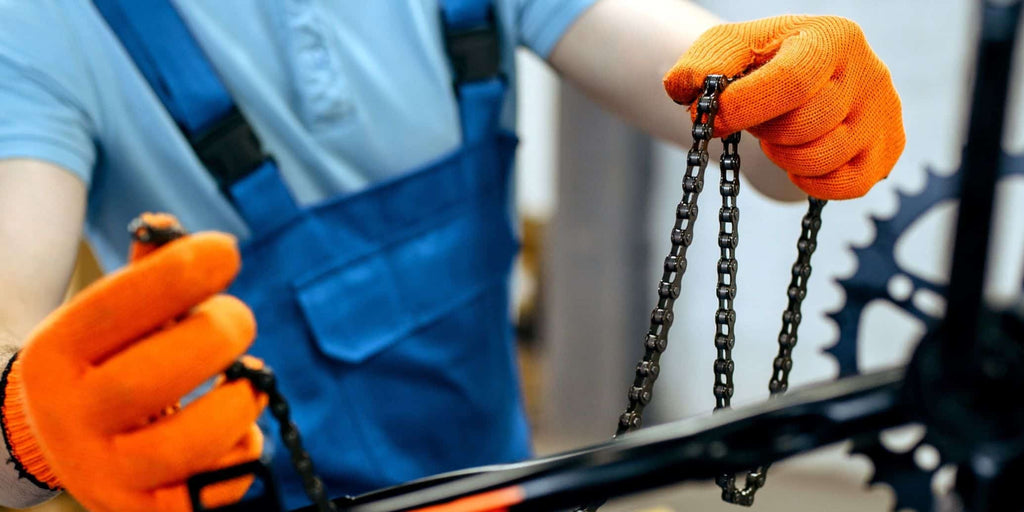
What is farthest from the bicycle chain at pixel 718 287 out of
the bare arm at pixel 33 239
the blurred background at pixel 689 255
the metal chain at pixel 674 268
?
the blurred background at pixel 689 255

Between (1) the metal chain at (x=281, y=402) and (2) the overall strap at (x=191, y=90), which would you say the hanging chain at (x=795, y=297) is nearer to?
(1) the metal chain at (x=281, y=402)

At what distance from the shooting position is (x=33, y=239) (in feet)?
1.69

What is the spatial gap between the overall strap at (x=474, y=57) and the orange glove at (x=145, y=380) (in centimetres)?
40

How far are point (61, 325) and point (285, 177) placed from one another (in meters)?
0.36

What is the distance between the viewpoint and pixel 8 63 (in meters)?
0.53

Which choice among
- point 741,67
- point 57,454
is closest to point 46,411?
point 57,454

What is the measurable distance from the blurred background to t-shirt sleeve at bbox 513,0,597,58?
0.53 m

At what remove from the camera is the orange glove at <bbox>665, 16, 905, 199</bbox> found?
17.4 inches

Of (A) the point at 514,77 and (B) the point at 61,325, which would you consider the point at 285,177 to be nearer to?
(A) the point at 514,77

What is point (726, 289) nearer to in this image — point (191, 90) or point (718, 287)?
point (718, 287)

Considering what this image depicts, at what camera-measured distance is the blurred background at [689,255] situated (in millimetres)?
1344

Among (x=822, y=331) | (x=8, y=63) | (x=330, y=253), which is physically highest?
(x=8, y=63)

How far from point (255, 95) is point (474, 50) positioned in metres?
0.19

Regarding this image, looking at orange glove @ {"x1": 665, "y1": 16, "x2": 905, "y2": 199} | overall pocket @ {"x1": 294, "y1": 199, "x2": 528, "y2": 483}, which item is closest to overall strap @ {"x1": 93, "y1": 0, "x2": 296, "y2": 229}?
overall pocket @ {"x1": 294, "y1": 199, "x2": 528, "y2": 483}
